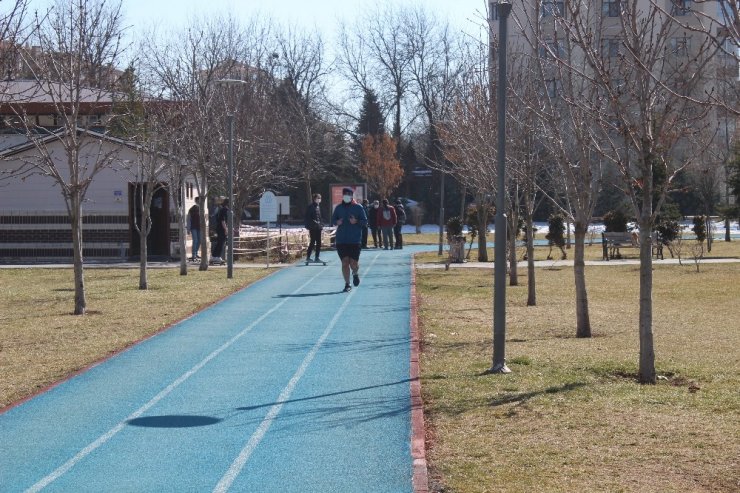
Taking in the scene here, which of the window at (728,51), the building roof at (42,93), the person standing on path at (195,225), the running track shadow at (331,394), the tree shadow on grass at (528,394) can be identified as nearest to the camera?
the window at (728,51)

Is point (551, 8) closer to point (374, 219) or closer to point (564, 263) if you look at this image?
point (564, 263)

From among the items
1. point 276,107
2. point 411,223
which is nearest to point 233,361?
point 276,107

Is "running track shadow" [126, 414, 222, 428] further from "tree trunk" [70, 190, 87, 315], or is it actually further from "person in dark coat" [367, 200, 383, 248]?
"person in dark coat" [367, 200, 383, 248]

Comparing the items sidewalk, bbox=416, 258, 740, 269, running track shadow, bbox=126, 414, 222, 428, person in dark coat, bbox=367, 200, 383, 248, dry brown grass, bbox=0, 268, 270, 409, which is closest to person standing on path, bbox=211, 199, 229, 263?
dry brown grass, bbox=0, 268, 270, 409

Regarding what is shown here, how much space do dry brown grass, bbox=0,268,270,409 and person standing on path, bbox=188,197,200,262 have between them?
3902 mm

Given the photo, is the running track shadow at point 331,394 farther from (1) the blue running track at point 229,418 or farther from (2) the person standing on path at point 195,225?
(2) the person standing on path at point 195,225

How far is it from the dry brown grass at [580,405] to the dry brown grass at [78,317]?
4233 mm

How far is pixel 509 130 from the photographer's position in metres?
21.3

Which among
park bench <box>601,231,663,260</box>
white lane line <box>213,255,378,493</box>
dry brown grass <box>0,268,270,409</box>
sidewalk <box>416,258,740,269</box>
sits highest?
park bench <box>601,231,663,260</box>

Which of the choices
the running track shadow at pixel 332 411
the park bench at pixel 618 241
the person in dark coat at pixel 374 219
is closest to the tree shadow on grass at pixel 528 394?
the running track shadow at pixel 332 411

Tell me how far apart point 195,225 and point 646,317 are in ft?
82.0

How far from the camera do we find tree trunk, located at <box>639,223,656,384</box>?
425 inches

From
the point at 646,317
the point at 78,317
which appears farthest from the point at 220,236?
the point at 646,317

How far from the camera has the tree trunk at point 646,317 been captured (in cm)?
1079
